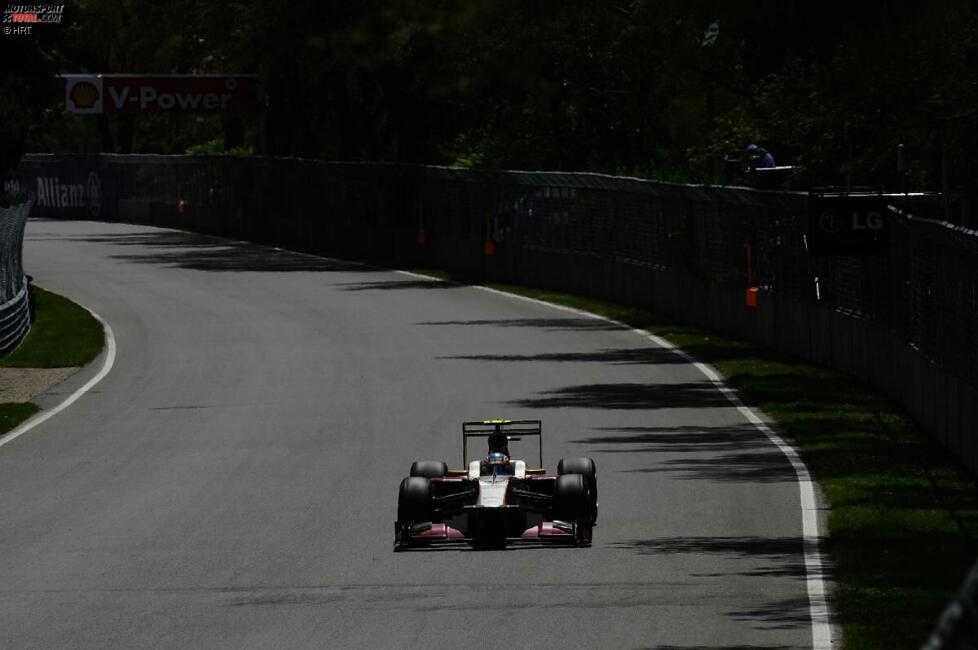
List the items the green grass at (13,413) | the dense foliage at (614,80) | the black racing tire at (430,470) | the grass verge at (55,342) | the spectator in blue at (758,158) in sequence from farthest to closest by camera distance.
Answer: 1. the spectator in blue at (758,158)
2. the grass verge at (55,342)
3. the green grass at (13,413)
4. the dense foliage at (614,80)
5. the black racing tire at (430,470)

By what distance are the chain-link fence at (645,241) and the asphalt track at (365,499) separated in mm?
1973

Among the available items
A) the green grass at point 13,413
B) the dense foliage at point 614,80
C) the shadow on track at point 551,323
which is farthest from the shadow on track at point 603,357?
the green grass at point 13,413

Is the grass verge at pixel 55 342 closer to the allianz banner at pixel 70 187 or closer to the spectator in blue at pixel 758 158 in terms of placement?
the spectator in blue at pixel 758 158

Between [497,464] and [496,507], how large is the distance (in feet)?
1.55

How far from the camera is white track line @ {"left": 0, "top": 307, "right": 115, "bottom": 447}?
24.3m

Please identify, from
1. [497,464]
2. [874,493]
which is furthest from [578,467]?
[874,493]

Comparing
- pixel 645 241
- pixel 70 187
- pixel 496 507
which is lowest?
pixel 496 507

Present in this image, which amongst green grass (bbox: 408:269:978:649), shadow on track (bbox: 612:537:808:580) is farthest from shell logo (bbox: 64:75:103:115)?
shadow on track (bbox: 612:537:808:580)

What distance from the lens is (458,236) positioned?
169 feet

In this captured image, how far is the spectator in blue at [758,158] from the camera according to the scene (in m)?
34.1

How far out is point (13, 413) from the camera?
26234mm

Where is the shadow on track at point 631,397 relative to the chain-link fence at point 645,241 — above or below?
below

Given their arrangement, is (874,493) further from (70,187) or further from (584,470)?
(70,187)

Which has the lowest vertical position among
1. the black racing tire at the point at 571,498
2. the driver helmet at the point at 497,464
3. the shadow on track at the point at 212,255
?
the shadow on track at the point at 212,255
